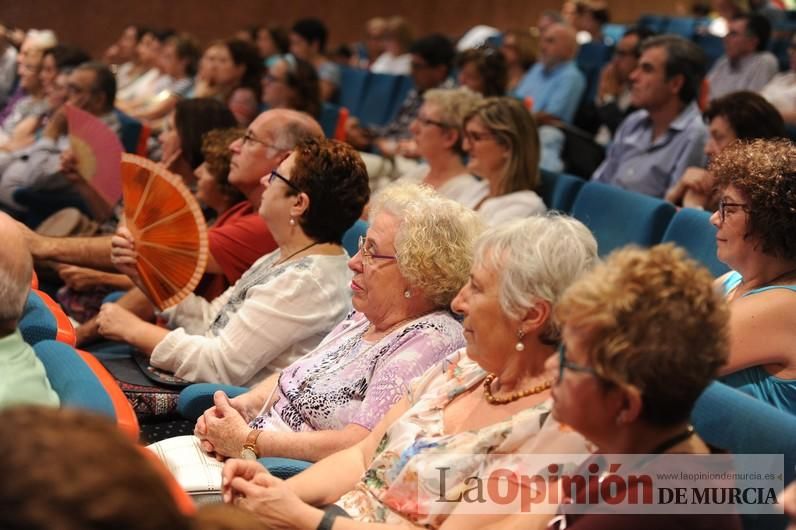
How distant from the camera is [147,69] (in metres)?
9.09

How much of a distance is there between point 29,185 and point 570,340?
13.0 feet

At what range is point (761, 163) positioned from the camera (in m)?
2.42

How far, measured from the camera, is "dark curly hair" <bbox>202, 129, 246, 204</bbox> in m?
3.55

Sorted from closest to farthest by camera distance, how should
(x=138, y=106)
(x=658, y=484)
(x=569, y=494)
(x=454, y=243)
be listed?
(x=658, y=484), (x=569, y=494), (x=454, y=243), (x=138, y=106)

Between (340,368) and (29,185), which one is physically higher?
(340,368)

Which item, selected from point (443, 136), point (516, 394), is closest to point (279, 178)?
point (516, 394)

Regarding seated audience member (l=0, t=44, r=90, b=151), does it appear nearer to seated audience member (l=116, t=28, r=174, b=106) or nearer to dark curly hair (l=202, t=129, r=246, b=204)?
seated audience member (l=116, t=28, r=174, b=106)

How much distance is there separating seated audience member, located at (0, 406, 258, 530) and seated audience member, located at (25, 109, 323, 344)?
85.6 inches

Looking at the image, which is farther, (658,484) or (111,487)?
(658,484)

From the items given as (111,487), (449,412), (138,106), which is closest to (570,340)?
(449,412)

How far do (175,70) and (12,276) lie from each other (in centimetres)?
653

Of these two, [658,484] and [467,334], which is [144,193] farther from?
[658,484]

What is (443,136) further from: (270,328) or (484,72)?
(270,328)

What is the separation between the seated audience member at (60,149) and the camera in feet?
16.0
